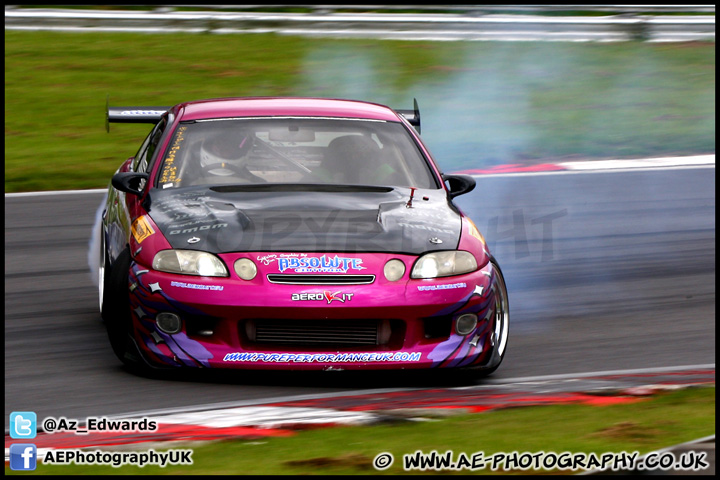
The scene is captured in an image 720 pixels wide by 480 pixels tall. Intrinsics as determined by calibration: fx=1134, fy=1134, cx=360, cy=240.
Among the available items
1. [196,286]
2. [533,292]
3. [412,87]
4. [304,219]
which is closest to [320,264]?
[304,219]

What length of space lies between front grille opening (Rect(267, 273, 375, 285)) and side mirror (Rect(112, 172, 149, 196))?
3.84 ft

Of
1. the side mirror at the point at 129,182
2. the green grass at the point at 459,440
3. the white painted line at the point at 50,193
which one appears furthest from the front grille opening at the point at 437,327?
the white painted line at the point at 50,193

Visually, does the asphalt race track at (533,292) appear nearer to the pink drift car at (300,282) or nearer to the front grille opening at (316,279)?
the pink drift car at (300,282)

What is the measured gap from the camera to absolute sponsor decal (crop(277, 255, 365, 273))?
4.82 meters

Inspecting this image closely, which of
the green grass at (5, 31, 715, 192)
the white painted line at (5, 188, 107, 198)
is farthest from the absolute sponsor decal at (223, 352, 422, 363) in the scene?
the green grass at (5, 31, 715, 192)

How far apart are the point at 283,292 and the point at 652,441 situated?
64.1 inches

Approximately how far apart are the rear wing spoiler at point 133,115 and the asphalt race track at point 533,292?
107 centimetres

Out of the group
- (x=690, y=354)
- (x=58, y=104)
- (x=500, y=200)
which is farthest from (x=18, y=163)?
(x=690, y=354)

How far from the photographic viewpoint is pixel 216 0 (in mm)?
18984

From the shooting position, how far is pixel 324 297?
4766mm

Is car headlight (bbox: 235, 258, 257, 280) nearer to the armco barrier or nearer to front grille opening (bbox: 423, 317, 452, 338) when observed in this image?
front grille opening (bbox: 423, 317, 452, 338)

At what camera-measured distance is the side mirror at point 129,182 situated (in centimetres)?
558

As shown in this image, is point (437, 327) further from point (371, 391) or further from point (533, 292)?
point (533, 292)

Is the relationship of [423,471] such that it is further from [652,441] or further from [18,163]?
[18,163]
